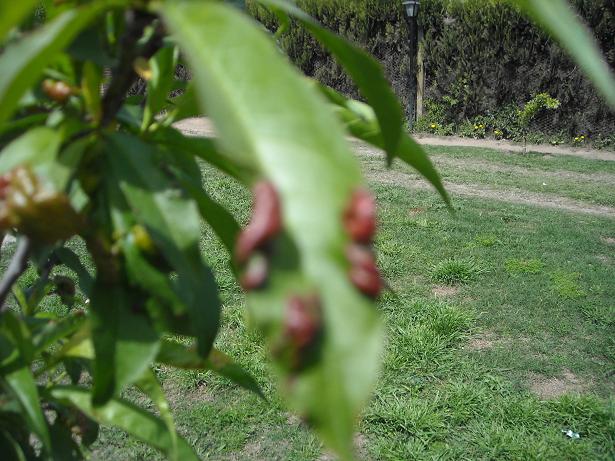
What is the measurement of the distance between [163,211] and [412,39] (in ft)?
37.2

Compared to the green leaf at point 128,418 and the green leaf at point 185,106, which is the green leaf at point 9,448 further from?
the green leaf at point 185,106

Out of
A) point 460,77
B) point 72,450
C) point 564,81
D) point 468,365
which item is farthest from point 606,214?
point 72,450

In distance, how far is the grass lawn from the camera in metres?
2.96

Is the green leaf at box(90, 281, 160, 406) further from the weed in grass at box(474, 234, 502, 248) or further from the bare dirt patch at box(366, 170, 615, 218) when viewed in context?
the bare dirt patch at box(366, 170, 615, 218)

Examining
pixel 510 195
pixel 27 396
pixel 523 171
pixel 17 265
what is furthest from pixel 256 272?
pixel 523 171

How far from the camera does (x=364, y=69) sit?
625mm

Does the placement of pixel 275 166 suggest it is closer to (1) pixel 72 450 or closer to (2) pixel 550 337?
(1) pixel 72 450

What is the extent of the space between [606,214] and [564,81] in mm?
4529

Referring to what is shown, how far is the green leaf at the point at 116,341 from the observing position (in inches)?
25.5

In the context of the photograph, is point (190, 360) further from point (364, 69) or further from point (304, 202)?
point (304, 202)

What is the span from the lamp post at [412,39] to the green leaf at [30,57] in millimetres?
10826

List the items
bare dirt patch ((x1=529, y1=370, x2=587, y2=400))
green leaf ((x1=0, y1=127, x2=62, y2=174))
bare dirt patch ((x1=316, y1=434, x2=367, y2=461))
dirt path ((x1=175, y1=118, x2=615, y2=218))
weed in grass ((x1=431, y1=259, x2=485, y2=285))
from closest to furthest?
green leaf ((x1=0, y1=127, x2=62, y2=174)), bare dirt patch ((x1=316, y1=434, x2=367, y2=461)), bare dirt patch ((x1=529, y1=370, x2=587, y2=400)), weed in grass ((x1=431, y1=259, x2=485, y2=285)), dirt path ((x1=175, y1=118, x2=615, y2=218))

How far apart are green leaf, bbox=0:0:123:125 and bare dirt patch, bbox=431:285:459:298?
410 cm

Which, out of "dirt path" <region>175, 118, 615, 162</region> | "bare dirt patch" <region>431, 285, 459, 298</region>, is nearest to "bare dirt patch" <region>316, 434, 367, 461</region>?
"bare dirt patch" <region>431, 285, 459, 298</region>
